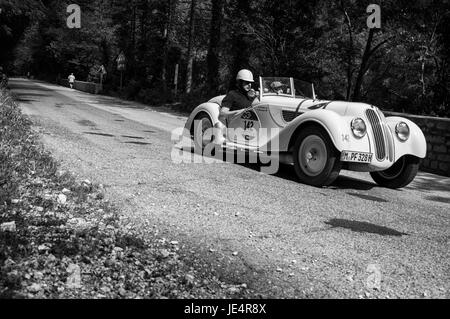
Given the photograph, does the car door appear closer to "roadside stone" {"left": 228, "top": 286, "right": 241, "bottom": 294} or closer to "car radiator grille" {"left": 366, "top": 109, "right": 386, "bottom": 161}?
"car radiator grille" {"left": 366, "top": 109, "right": 386, "bottom": 161}

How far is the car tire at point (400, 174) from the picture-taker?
24.0 feet

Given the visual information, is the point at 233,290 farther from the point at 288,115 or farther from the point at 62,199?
the point at 288,115

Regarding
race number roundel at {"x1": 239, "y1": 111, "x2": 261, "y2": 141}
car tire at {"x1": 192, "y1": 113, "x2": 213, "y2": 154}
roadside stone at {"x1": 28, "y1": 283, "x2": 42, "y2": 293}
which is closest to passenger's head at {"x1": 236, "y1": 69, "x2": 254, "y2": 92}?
race number roundel at {"x1": 239, "y1": 111, "x2": 261, "y2": 141}

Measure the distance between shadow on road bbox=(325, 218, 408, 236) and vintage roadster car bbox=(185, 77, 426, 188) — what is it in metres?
1.72

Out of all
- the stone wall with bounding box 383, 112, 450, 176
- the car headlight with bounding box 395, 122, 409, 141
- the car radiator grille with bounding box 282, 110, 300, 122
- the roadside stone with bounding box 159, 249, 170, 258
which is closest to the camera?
the roadside stone with bounding box 159, 249, 170, 258

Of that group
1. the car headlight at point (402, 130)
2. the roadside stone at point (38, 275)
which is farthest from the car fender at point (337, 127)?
the roadside stone at point (38, 275)

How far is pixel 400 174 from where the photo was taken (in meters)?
7.45

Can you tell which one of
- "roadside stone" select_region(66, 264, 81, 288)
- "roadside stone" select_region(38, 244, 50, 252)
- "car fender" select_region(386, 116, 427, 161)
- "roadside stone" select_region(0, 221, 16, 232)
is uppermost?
"car fender" select_region(386, 116, 427, 161)

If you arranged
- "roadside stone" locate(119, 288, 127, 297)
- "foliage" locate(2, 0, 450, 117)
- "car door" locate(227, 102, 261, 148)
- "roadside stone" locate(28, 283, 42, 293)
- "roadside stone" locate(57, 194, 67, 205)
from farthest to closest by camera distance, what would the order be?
"foliage" locate(2, 0, 450, 117) → "car door" locate(227, 102, 261, 148) → "roadside stone" locate(57, 194, 67, 205) → "roadside stone" locate(119, 288, 127, 297) → "roadside stone" locate(28, 283, 42, 293)

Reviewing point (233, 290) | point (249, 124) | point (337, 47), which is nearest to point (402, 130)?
point (249, 124)

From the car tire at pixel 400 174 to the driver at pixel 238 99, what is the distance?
2658mm

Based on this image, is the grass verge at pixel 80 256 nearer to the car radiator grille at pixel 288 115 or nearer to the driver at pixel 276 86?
the car radiator grille at pixel 288 115

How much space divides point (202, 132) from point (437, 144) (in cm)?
546

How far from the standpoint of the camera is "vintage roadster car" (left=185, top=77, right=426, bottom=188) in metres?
6.61
